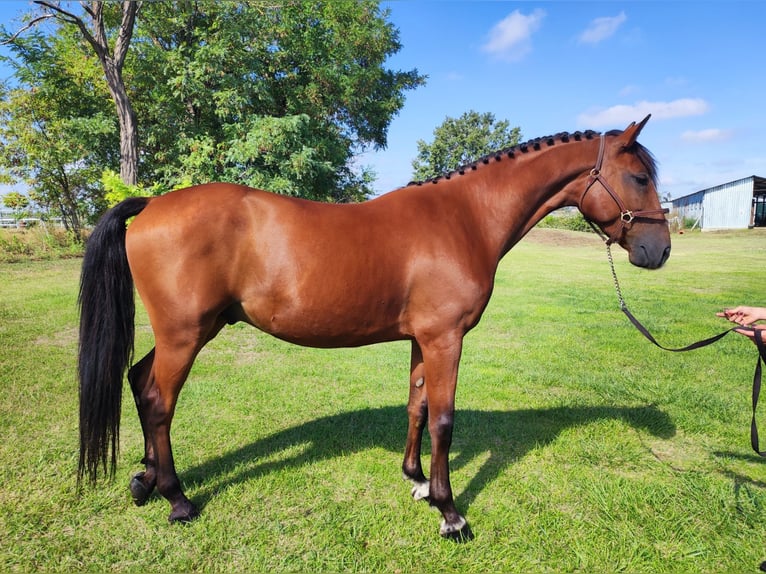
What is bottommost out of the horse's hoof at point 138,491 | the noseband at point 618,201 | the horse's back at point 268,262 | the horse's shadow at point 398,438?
the horse's shadow at point 398,438

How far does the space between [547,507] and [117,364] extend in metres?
3.12

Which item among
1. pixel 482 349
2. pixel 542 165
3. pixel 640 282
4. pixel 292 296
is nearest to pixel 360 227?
pixel 292 296

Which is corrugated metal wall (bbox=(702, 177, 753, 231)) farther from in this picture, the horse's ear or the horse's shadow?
the horse's ear

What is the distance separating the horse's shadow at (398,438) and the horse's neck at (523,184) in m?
1.86

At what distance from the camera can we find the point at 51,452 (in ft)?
11.3

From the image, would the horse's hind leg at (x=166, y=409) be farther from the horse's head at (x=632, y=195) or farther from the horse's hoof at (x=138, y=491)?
the horse's head at (x=632, y=195)

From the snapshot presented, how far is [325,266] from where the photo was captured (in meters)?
2.66

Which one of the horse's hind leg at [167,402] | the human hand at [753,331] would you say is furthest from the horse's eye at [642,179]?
the horse's hind leg at [167,402]

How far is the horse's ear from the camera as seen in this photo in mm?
2828

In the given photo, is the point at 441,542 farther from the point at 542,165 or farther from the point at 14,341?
the point at 14,341

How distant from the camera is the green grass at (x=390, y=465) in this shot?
99.0 inches

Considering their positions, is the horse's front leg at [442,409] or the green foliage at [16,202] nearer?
the horse's front leg at [442,409]

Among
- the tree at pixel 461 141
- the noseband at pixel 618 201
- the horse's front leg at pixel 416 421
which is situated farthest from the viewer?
the tree at pixel 461 141

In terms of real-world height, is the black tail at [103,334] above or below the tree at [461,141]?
below
